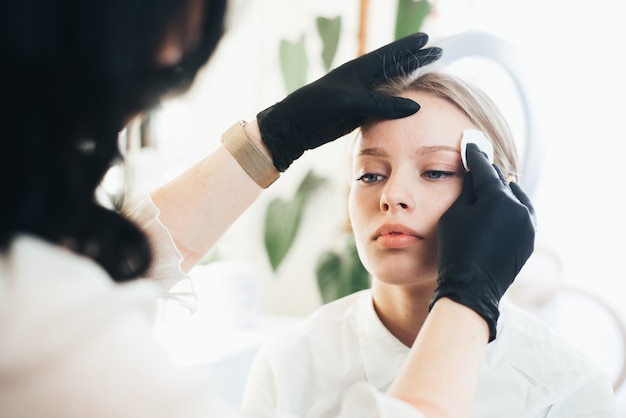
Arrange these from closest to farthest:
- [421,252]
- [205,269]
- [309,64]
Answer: [421,252] < [205,269] < [309,64]

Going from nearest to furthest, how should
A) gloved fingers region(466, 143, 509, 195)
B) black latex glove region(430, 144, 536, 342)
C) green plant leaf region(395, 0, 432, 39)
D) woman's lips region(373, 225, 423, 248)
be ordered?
black latex glove region(430, 144, 536, 342), gloved fingers region(466, 143, 509, 195), woman's lips region(373, 225, 423, 248), green plant leaf region(395, 0, 432, 39)

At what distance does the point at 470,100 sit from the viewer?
1.04m

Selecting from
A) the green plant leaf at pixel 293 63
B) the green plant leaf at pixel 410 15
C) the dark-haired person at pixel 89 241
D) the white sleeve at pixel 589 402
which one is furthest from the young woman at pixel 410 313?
the green plant leaf at pixel 293 63

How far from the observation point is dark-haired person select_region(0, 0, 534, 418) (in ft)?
1.62

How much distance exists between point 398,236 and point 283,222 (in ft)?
5.13

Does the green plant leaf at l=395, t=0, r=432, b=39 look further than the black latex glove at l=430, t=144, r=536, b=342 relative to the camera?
Yes

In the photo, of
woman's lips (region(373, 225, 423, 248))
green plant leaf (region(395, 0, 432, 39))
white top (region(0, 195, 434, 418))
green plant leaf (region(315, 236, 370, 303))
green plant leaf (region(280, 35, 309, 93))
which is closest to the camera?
white top (region(0, 195, 434, 418))

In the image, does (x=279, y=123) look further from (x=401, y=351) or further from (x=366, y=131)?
(x=401, y=351)

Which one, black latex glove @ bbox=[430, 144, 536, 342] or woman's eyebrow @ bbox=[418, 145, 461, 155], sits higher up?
woman's eyebrow @ bbox=[418, 145, 461, 155]

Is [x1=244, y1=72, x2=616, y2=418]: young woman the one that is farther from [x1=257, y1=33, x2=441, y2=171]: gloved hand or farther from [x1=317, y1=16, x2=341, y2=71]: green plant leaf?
[x1=317, y1=16, x2=341, y2=71]: green plant leaf

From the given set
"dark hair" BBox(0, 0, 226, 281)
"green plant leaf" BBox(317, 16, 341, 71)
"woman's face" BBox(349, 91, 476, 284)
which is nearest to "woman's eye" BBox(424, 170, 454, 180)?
"woman's face" BBox(349, 91, 476, 284)

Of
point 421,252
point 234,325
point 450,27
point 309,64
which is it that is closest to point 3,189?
point 421,252

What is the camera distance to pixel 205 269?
6.16ft

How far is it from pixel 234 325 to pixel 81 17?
1.54 m
